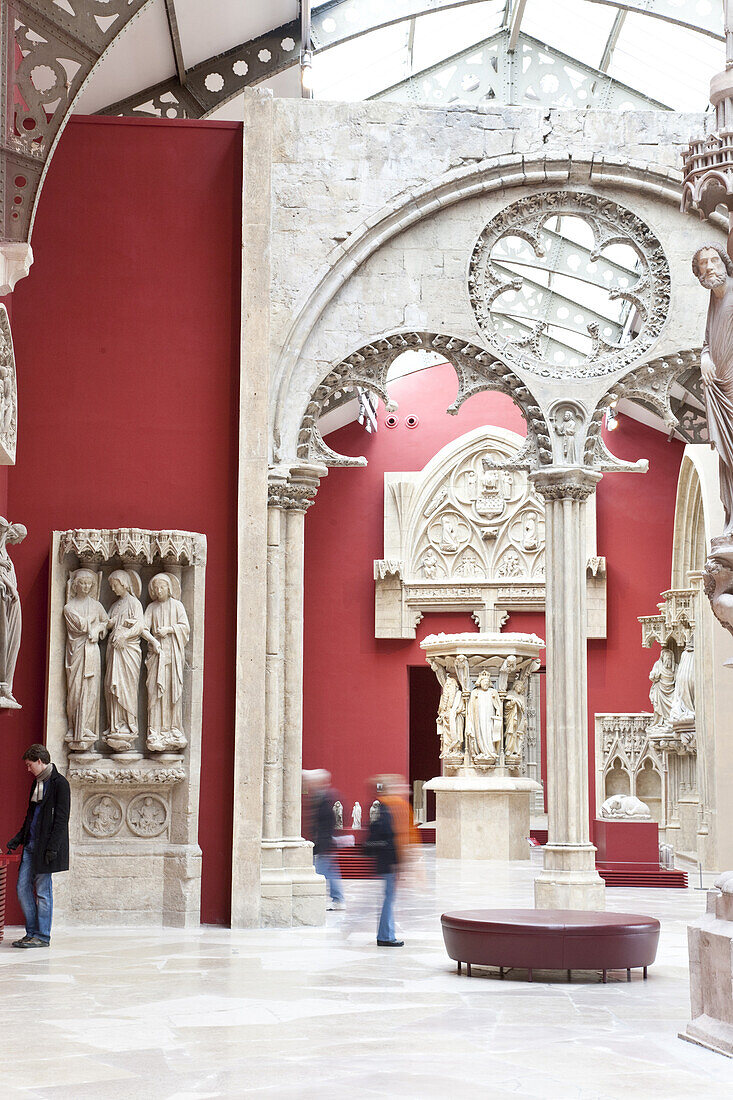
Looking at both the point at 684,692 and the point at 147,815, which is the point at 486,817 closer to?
the point at 684,692

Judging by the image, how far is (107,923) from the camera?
27.6 ft

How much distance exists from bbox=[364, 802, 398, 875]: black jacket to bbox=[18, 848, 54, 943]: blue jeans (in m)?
1.77

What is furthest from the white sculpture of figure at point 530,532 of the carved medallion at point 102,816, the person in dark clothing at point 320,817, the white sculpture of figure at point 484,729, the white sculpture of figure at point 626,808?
the carved medallion at point 102,816

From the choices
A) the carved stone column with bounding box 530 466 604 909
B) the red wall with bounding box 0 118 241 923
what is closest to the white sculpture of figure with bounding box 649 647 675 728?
the carved stone column with bounding box 530 466 604 909

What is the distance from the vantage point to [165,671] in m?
8.59

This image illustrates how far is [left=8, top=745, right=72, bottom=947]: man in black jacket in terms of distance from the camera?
24.1 ft

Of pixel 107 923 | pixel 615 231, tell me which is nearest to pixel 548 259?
pixel 615 231

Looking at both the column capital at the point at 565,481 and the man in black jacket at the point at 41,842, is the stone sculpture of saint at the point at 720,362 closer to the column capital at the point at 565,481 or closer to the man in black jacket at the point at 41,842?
the man in black jacket at the point at 41,842

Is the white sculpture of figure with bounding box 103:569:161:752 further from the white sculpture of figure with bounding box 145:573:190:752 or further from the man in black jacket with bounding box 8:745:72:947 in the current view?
the man in black jacket with bounding box 8:745:72:947

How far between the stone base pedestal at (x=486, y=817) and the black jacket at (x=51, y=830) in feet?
23.5

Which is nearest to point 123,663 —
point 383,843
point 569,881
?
point 383,843

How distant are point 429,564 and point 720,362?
13.5m

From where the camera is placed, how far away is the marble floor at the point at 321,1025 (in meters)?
4.05

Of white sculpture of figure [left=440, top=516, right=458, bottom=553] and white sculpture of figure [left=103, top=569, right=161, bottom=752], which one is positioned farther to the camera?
white sculpture of figure [left=440, top=516, right=458, bottom=553]
